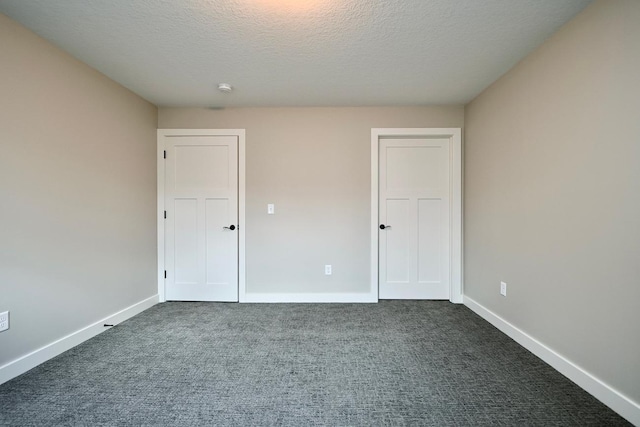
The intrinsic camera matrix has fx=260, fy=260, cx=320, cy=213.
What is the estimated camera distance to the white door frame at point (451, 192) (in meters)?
3.02

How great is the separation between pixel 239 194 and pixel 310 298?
1.48m

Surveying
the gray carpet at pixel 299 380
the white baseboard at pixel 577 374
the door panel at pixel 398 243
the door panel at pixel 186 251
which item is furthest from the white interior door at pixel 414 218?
the door panel at pixel 186 251

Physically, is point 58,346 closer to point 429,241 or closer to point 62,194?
point 62,194

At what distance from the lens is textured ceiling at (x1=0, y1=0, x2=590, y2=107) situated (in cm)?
155

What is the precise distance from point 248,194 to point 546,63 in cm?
287

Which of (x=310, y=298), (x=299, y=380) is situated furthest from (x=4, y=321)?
(x=310, y=298)

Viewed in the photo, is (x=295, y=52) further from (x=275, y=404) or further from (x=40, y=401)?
(x=40, y=401)

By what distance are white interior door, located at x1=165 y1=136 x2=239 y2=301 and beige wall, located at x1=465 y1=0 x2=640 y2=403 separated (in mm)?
2772

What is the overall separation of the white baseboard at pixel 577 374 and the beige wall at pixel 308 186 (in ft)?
4.56

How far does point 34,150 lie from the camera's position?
1785 mm

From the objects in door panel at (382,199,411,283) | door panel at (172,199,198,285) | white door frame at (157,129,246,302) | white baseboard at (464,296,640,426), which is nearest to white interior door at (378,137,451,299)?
door panel at (382,199,411,283)

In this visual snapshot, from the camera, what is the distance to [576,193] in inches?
64.1

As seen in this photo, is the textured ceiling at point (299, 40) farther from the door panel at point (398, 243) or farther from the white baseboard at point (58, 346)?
the white baseboard at point (58, 346)

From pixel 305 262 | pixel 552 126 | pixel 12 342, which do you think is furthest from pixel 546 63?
pixel 12 342
